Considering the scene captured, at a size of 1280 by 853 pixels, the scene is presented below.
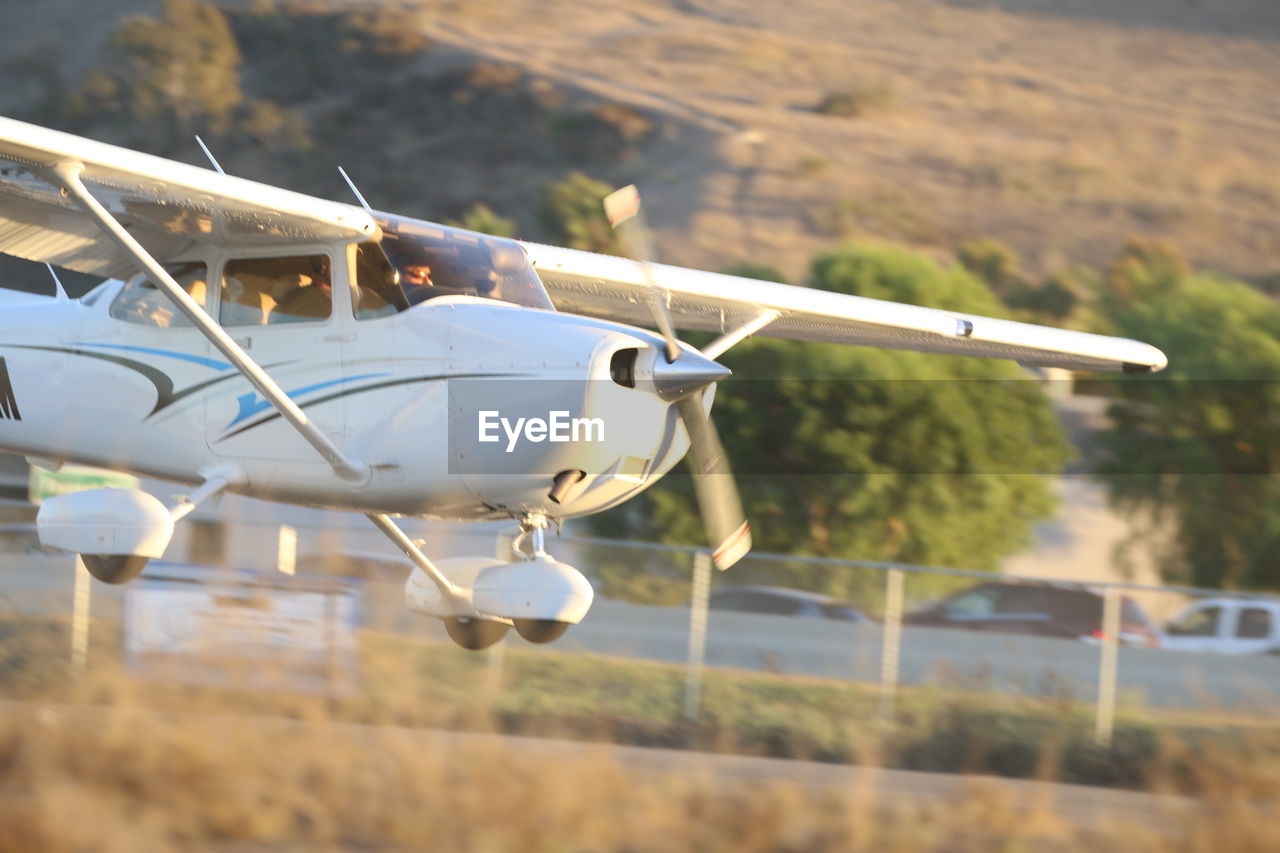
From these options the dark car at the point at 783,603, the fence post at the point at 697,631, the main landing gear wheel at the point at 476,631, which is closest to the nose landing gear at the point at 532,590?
the main landing gear wheel at the point at 476,631

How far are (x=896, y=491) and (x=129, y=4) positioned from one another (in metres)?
54.1

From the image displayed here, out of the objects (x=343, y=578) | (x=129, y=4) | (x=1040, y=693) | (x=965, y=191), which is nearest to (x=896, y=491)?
(x=1040, y=693)

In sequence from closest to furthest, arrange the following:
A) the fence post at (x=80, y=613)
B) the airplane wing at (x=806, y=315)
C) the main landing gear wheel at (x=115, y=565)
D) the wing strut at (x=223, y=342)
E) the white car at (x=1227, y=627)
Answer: the wing strut at (x=223, y=342), the main landing gear wheel at (x=115, y=565), the airplane wing at (x=806, y=315), the fence post at (x=80, y=613), the white car at (x=1227, y=627)

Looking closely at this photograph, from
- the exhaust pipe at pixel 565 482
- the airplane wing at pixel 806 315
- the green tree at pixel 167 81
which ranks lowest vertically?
the exhaust pipe at pixel 565 482

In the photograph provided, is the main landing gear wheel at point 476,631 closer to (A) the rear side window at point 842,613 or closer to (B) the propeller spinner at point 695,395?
(B) the propeller spinner at point 695,395

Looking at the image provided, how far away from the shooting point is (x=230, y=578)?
14.2 meters

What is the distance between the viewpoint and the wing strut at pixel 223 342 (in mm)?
8023

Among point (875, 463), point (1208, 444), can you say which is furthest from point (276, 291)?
point (1208, 444)

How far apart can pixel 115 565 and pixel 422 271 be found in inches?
89.7

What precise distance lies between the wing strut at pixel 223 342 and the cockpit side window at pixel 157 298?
517mm

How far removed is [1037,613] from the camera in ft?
47.1

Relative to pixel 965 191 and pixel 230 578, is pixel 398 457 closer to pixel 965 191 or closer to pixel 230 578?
pixel 230 578

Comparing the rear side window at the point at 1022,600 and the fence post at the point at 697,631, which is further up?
the rear side window at the point at 1022,600

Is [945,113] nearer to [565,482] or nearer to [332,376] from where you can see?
[332,376]
